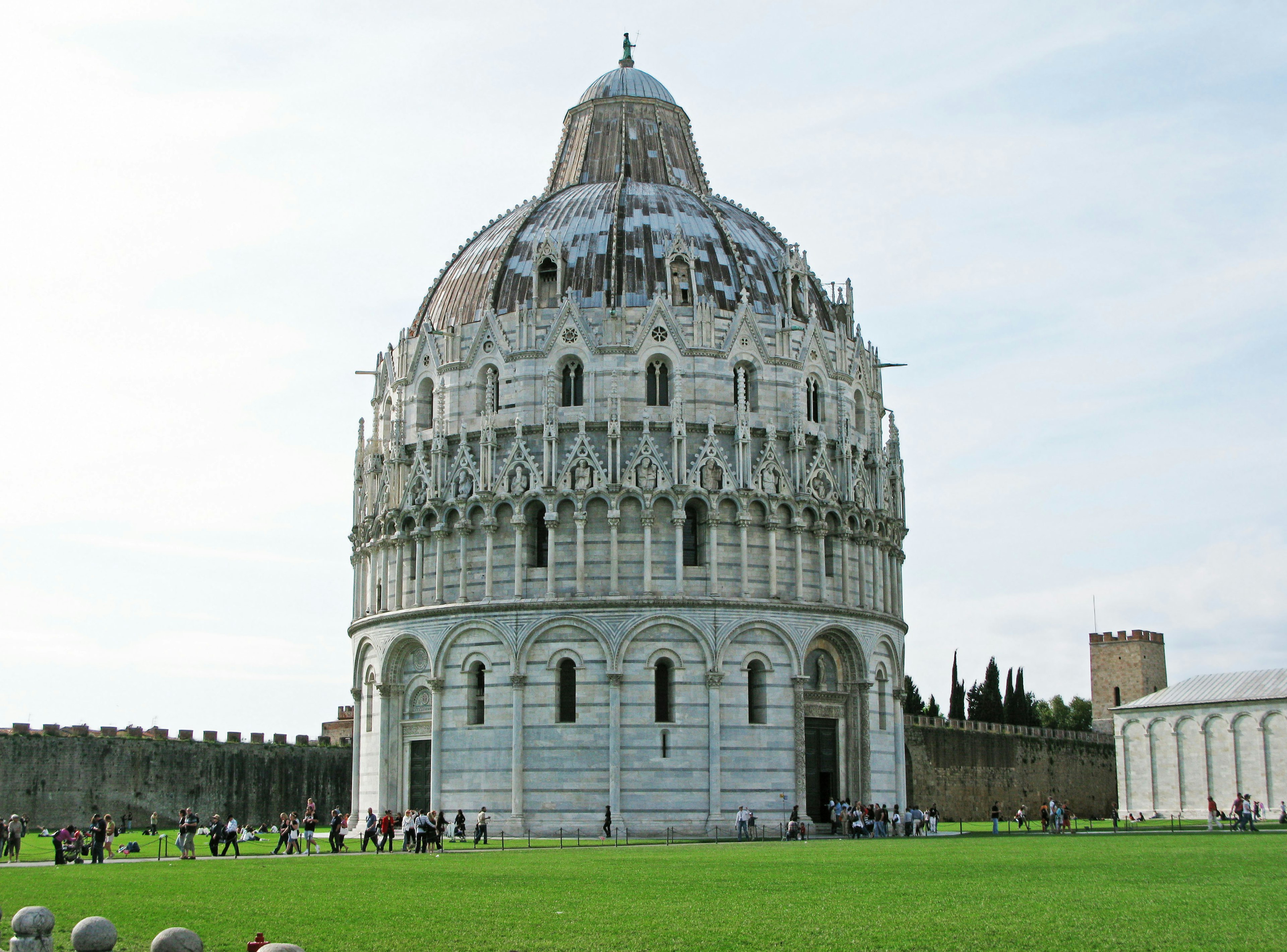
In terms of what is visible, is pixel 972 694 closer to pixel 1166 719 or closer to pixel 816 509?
pixel 1166 719

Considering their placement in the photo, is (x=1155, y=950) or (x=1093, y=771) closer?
(x=1155, y=950)

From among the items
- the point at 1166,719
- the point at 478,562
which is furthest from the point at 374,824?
the point at 1166,719

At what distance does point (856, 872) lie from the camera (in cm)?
2767

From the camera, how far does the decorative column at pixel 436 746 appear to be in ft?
170

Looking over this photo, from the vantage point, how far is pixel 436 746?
2055 inches

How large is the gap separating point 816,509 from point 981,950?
123 feet

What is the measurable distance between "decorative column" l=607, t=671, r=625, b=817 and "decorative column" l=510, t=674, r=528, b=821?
9.88 ft

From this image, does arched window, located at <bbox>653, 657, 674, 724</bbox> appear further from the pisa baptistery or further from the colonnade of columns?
the colonnade of columns

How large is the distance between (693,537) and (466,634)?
8783mm

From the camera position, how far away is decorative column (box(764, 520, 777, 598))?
171 ft

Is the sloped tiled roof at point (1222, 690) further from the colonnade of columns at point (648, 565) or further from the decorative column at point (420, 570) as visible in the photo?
the decorative column at point (420, 570)

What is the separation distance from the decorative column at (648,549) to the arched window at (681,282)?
346 inches

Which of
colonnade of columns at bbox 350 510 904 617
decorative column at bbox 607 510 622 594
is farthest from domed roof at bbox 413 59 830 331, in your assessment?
colonnade of columns at bbox 350 510 904 617

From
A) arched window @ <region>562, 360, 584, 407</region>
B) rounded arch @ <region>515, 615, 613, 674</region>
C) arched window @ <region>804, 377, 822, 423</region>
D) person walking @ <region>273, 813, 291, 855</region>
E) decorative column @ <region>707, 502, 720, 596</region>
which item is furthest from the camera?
arched window @ <region>804, 377, 822, 423</region>
